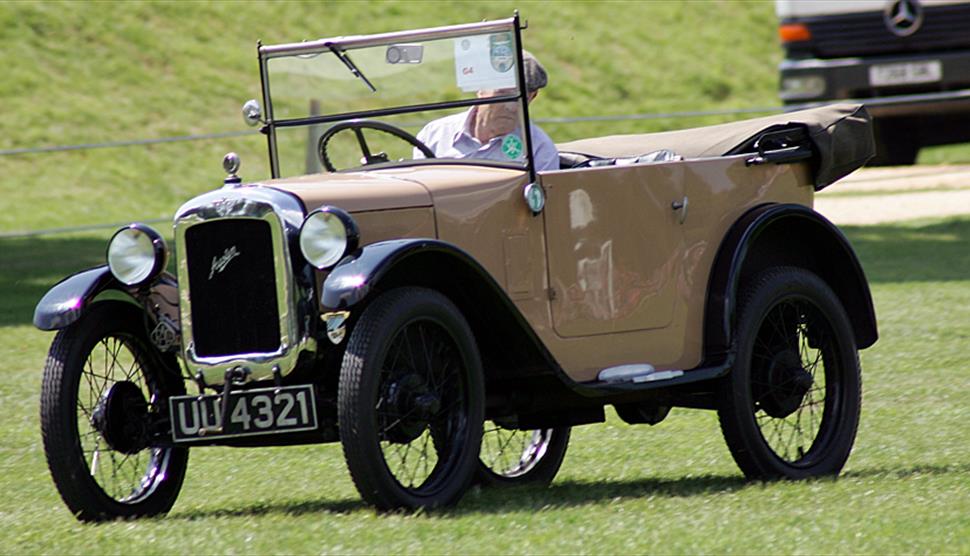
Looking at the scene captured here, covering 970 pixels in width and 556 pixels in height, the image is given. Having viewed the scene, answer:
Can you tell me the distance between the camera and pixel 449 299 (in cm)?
576

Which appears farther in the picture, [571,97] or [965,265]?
Result: [571,97]

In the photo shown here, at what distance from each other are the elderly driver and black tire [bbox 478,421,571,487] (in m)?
1.22

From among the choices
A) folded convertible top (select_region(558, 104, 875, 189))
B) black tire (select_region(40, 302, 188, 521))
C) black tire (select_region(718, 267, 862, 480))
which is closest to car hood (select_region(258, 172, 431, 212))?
black tire (select_region(40, 302, 188, 521))

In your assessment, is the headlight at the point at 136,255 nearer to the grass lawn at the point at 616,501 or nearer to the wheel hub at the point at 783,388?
the grass lawn at the point at 616,501

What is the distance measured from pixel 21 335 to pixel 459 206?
7.38m

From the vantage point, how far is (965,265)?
14.6m

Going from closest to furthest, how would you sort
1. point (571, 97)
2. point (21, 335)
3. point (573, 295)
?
point (573, 295) → point (21, 335) → point (571, 97)

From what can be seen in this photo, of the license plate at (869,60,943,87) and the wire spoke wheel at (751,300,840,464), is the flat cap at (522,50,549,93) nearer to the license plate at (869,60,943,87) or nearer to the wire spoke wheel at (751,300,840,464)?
the wire spoke wheel at (751,300,840,464)

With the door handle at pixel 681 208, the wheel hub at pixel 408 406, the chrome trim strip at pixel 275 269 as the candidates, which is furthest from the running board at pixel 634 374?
the chrome trim strip at pixel 275 269

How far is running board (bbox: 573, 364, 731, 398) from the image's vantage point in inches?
246

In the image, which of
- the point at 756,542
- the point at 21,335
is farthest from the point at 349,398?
the point at 21,335

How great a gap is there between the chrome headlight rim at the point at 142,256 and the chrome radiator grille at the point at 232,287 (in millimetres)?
154

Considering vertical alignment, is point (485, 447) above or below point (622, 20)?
below

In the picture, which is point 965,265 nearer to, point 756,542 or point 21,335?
point 21,335
